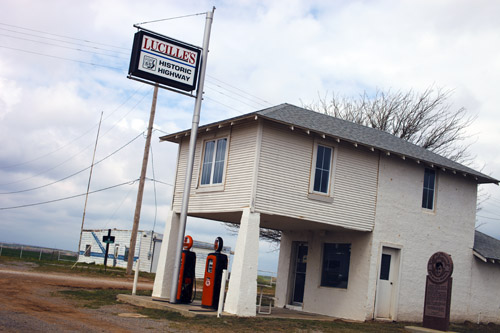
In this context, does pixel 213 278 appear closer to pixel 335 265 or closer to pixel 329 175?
pixel 329 175

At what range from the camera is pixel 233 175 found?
53.9ft

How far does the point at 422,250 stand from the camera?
62.1ft

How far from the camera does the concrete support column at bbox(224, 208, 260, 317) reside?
48.2ft

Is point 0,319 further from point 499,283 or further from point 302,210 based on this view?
point 499,283

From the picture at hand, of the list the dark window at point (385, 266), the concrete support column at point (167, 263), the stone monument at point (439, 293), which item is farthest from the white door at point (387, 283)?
the concrete support column at point (167, 263)

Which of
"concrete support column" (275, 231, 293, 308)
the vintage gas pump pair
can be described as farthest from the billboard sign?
"concrete support column" (275, 231, 293, 308)

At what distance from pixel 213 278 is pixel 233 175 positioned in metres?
3.20

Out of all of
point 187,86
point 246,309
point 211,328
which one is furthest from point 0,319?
point 187,86

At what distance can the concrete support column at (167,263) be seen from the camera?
60.4 ft

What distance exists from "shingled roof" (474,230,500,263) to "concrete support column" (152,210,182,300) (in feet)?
38.2

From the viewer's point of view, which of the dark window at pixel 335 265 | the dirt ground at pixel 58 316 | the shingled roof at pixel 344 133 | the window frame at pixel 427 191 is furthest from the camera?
the window frame at pixel 427 191

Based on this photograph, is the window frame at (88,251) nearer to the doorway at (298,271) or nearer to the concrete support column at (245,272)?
the doorway at (298,271)

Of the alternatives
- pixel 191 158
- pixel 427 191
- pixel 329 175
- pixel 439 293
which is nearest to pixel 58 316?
pixel 191 158

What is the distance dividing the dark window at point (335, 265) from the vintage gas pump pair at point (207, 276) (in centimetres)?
451
